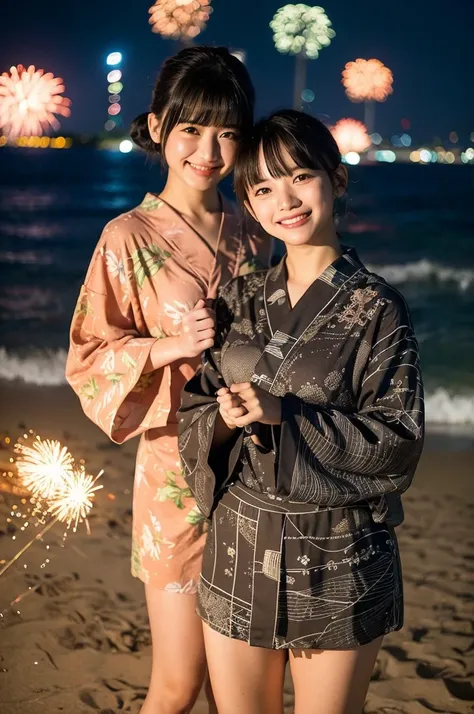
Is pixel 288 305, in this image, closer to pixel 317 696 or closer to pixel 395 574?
pixel 395 574

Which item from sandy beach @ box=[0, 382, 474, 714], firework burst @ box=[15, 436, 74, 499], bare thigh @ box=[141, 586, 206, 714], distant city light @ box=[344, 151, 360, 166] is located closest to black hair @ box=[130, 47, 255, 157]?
bare thigh @ box=[141, 586, 206, 714]

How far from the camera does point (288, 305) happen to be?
214cm

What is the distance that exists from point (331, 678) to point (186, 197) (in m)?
1.28

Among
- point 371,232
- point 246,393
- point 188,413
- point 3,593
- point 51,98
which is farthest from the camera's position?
point 371,232

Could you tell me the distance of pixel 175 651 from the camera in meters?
2.44

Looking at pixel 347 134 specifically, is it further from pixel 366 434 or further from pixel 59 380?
pixel 366 434

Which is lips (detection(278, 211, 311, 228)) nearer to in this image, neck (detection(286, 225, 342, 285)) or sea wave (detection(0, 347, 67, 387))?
neck (detection(286, 225, 342, 285))

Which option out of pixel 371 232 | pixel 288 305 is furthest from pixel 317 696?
pixel 371 232

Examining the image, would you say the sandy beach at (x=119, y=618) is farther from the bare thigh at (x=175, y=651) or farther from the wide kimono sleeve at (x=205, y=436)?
the wide kimono sleeve at (x=205, y=436)

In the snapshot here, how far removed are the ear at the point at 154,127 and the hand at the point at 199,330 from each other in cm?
57

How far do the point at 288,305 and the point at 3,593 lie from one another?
2.78 meters

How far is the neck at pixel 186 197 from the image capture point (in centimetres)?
256

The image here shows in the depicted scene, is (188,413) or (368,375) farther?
(188,413)

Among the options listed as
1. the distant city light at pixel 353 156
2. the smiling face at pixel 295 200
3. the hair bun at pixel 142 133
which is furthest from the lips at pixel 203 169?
the distant city light at pixel 353 156
